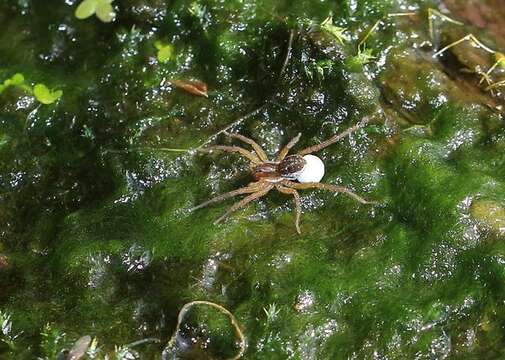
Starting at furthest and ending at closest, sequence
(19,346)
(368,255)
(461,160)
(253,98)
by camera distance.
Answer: (253,98), (461,160), (368,255), (19,346)

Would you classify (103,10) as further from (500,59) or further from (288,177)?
(500,59)

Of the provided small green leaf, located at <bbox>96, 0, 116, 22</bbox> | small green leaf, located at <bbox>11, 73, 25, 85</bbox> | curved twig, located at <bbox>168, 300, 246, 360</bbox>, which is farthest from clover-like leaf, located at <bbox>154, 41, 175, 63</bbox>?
curved twig, located at <bbox>168, 300, 246, 360</bbox>

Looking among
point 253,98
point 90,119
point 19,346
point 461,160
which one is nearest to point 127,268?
point 19,346

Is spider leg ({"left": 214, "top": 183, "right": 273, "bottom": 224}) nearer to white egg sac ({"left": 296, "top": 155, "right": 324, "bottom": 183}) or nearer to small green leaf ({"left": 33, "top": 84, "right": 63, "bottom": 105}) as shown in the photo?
white egg sac ({"left": 296, "top": 155, "right": 324, "bottom": 183})

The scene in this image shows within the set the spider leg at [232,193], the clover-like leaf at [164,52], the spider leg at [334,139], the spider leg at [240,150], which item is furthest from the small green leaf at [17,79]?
the spider leg at [334,139]

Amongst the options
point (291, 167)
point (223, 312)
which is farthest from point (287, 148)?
point (223, 312)

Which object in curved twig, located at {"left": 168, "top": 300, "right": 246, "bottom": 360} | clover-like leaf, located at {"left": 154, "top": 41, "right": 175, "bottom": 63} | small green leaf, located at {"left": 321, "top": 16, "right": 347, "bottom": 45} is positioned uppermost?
small green leaf, located at {"left": 321, "top": 16, "right": 347, "bottom": 45}

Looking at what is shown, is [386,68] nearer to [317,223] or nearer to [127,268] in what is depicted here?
[317,223]
